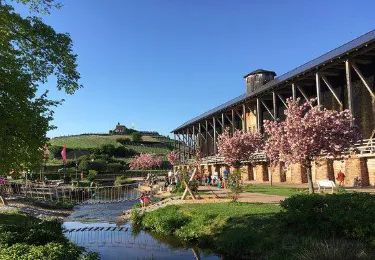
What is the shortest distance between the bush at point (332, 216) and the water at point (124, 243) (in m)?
2.90

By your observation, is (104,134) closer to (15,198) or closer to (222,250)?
(15,198)

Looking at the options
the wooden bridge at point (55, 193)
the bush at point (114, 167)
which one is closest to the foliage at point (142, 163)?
the bush at point (114, 167)

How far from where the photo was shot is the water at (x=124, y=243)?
A: 40.2ft

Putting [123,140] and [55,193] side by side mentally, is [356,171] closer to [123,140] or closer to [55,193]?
[55,193]

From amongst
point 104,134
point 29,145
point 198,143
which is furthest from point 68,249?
point 104,134

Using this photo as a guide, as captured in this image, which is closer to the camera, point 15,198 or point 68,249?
point 68,249

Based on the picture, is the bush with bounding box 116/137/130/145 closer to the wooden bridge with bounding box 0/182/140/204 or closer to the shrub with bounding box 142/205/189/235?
the wooden bridge with bounding box 0/182/140/204

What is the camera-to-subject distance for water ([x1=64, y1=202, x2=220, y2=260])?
40.2 ft

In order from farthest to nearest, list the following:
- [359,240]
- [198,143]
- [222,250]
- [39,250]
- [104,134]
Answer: [104,134], [198,143], [222,250], [359,240], [39,250]

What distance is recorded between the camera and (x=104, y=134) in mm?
133250

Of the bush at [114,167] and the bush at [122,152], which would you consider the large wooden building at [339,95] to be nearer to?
the bush at [114,167]

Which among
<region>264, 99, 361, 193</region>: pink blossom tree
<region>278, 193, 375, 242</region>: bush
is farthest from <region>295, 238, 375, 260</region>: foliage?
<region>264, 99, 361, 193</region>: pink blossom tree

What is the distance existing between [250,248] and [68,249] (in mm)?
6282

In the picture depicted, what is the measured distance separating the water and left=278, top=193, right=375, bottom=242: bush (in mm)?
2899
